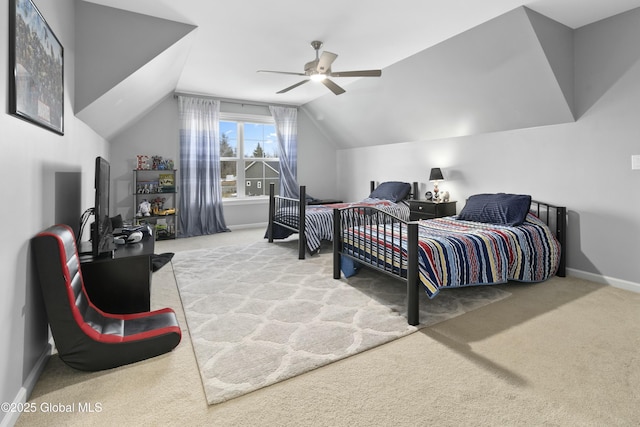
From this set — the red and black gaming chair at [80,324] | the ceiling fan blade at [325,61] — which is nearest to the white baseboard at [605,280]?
the ceiling fan blade at [325,61]

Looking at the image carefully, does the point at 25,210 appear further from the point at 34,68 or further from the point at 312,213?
the point at 312,213

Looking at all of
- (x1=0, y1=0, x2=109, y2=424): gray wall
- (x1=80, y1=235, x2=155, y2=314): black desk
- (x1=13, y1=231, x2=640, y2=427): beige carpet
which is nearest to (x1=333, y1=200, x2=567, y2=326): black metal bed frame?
(x1=13, y1=231, x2=640, y2=427): beige carpet

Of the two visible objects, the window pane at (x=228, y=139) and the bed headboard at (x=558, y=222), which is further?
the window pane at (x=228, y=139)

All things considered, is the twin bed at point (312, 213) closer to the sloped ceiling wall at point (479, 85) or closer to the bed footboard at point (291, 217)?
the bed footboard at point (291, 217)

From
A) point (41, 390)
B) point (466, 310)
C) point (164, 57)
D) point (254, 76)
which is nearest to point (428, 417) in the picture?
point (466, 310)

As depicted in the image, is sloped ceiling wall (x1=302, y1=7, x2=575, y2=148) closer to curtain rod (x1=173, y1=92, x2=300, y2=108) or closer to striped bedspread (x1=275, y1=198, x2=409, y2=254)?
curtain rod (x1=173, y1=92, x2=300, y2=108)

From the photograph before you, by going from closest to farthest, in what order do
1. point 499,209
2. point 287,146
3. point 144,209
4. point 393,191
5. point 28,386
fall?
point 28,386 → point 499,209 → point 144,209 → point 393,191 → point 287,146

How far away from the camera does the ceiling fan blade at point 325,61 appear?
10.7ft

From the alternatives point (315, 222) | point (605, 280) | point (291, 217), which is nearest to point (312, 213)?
point (315, 222)

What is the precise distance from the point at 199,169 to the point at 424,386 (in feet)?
17.4

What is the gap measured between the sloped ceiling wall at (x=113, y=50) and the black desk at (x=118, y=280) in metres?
1.39

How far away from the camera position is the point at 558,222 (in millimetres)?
3580

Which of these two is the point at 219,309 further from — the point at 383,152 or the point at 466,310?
the point at 383,152

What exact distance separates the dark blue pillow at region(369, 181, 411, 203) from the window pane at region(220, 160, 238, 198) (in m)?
2.80
